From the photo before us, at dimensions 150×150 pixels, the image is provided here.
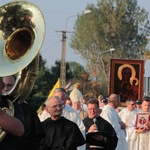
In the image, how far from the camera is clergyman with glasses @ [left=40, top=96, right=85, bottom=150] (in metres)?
7.73

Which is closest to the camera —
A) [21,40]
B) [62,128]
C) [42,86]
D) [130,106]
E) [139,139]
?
[21,40]

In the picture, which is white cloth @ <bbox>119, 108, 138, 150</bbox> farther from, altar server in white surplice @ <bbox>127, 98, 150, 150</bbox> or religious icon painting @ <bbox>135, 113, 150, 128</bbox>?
religious icon painting @ <bbox>135, 113, 150, 128</bbox>

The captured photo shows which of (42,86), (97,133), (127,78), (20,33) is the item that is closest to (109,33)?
(42,86)

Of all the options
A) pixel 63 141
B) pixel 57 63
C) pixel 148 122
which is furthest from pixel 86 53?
pixel 63 141

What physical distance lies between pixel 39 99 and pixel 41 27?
3713 cm

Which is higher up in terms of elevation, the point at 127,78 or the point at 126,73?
the point at 126,73

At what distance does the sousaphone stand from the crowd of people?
0.16m

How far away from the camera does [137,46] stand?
67750 mm

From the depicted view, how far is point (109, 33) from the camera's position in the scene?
6525 cm

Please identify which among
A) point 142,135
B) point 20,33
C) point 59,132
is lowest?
point 142,135

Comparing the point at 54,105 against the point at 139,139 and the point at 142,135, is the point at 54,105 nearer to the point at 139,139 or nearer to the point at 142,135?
the point at 142,135

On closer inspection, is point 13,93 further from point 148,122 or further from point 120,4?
point 120,4

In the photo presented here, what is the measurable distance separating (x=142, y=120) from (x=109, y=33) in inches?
2041

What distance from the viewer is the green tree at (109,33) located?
214 feet
